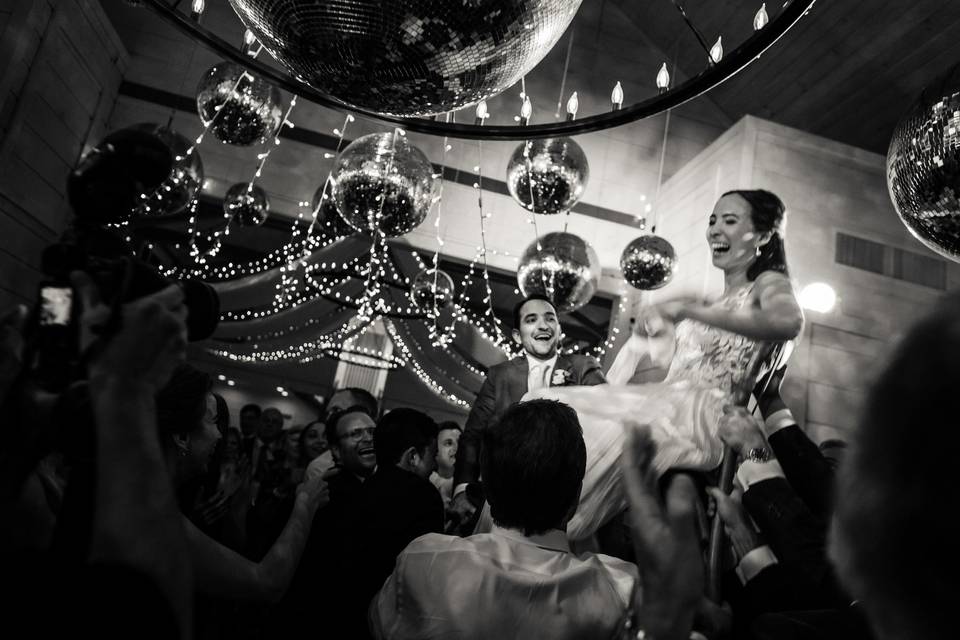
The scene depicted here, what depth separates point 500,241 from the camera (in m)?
7.51

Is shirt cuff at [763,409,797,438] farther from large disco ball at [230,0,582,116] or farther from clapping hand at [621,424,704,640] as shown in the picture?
large disco ball at [230,0,582,116]

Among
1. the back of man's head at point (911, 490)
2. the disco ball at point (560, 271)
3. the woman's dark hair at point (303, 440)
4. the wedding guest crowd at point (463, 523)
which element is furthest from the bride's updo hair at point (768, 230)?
the woman's dark hair at point (303, 440)

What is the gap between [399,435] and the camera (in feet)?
7.93

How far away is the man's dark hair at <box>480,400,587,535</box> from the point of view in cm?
133

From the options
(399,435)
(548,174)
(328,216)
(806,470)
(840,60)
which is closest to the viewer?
(806,470)

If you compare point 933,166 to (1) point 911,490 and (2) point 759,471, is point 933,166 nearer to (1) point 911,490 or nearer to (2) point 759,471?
(2) point 759,471

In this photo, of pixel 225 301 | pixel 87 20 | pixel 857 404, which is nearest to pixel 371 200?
pixel 857 404

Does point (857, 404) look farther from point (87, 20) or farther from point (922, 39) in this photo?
point (87, 20)

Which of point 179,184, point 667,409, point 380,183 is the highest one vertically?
point 179,184

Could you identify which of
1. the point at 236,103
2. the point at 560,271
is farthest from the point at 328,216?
the point at 560,271

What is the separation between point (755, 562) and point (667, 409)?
0.78m

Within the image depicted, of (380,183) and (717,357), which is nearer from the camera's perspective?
(717,357)

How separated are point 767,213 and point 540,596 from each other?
1.53 m

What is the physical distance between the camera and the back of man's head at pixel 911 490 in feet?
1.23
